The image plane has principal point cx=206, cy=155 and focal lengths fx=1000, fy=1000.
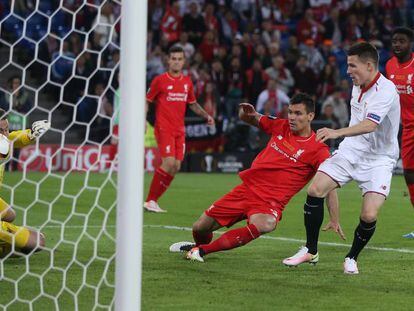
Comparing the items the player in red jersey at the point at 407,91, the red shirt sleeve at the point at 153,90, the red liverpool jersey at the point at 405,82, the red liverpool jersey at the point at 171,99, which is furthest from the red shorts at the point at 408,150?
the red shirt sleeve at the point at 153,90

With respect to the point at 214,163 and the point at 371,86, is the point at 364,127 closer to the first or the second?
the point at 371,86

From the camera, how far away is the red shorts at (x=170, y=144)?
42.0ft

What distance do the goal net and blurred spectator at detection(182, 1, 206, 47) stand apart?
3.97 meters

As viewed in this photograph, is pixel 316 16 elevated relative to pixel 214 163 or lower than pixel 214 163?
elevated

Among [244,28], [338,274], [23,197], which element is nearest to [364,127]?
[338,274]

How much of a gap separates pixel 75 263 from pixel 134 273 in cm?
272

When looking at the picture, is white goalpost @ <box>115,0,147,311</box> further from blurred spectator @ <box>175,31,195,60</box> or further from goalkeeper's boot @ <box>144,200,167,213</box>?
blurred spectator @ <box>175,31,195,60</box>

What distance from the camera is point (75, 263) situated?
774 centimetres

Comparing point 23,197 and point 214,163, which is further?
point 214,163

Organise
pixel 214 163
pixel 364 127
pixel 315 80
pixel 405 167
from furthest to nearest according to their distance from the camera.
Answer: pixel 315 80
pixel 214 163
pixel 405 167
pixel 364 127

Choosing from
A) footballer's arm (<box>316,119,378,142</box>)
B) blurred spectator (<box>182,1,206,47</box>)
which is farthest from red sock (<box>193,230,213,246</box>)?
blurred spectator (<box>182,1,206,47</box>)

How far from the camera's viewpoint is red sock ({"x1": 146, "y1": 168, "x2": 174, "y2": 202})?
12492 millimetres

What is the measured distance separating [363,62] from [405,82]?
2.67 metres

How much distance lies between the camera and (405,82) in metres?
10.2
